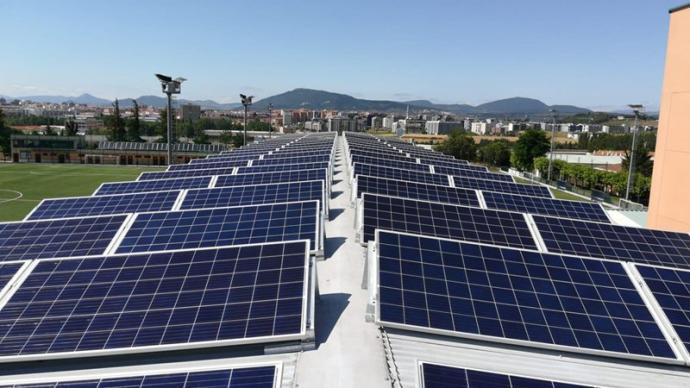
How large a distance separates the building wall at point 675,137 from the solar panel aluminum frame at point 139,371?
26.1m

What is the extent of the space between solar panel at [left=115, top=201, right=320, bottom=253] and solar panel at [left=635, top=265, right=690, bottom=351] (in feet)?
28.5

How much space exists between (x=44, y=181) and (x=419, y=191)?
58.0m

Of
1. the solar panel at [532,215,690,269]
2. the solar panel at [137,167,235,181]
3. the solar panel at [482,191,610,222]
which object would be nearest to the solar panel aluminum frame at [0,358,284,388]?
the solar panel at [532,215,690,269]

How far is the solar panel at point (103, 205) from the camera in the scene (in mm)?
20734

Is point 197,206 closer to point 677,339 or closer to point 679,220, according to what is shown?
point 677,339

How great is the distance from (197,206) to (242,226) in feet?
19.6

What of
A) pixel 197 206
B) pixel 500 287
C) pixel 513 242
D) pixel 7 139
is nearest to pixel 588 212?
pixel 513 242

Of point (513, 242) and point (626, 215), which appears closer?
point (513, 242)

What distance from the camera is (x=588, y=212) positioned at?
23.2m

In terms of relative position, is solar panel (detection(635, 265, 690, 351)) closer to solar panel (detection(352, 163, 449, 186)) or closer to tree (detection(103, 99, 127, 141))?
solar panel (detection(352, 163, 449, 186))

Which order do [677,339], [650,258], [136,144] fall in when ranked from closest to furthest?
[677,339] < [650,258] < [136,144]

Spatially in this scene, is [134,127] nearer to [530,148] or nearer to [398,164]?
[530,148]

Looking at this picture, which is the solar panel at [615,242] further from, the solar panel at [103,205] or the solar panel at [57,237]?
the solar panel at [103,205]

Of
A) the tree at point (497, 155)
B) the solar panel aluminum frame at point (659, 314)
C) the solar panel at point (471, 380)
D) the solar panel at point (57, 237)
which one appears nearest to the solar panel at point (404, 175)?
the solar panel at point (57, 237)
